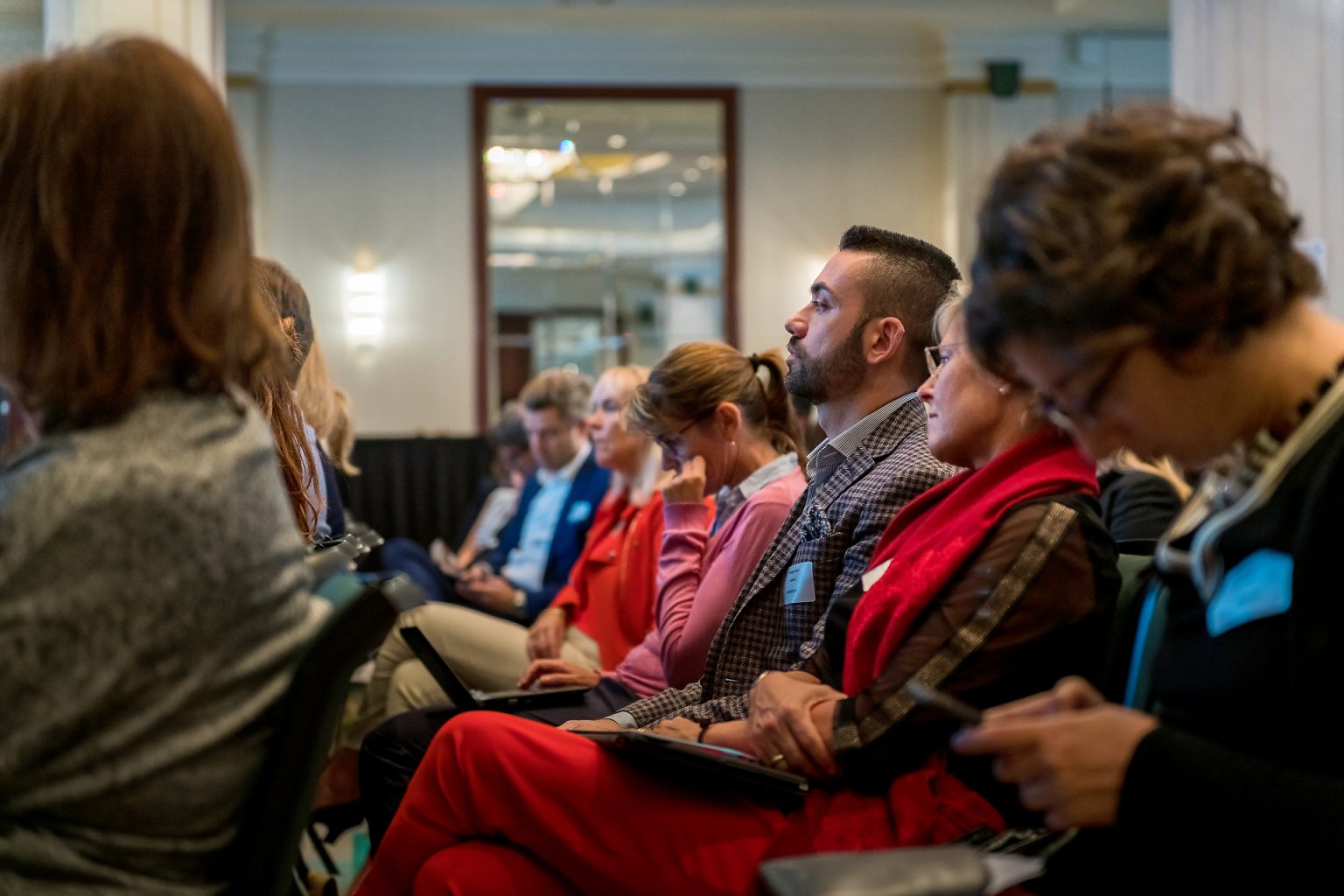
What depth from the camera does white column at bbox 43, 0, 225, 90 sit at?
4.14m

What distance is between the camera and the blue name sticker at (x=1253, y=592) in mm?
1156

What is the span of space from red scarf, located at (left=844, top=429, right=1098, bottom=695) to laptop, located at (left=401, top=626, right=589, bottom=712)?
0.73 meters

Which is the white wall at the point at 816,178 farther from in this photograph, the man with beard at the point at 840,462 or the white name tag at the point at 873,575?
the white name tag at the point at 873,575

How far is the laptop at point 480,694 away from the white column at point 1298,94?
118 inches

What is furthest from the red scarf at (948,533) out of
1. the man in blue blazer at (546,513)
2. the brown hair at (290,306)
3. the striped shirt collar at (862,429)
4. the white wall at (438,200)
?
the white wall at (438,200)

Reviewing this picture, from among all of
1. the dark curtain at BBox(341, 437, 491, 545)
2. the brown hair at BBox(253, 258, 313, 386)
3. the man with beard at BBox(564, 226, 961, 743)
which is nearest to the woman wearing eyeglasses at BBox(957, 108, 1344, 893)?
the man with beard at BBox(564, 226, 961, 743)

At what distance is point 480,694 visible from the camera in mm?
2699

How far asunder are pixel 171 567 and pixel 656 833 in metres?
0.81

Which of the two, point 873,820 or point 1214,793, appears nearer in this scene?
point 1214,793

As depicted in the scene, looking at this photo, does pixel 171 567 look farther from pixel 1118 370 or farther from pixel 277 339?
pixel 1118 370

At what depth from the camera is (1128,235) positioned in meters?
1.14

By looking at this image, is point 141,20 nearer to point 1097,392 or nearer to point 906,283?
point 906,283

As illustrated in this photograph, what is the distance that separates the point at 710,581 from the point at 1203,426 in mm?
1394

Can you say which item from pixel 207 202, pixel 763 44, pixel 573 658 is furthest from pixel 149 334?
pixel 763 44
